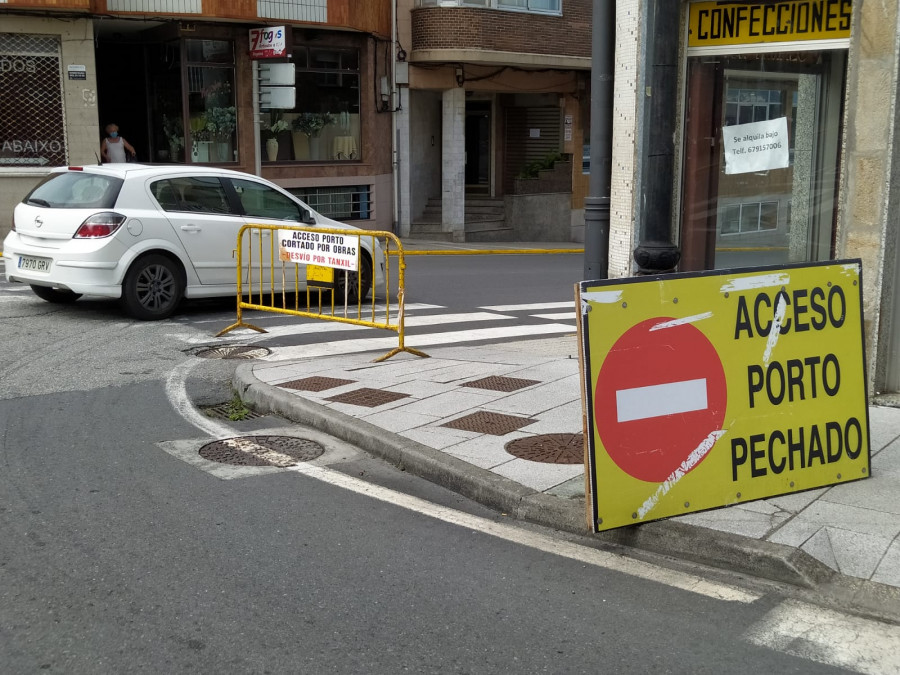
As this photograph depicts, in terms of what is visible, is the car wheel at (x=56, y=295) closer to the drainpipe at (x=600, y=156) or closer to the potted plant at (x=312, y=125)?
the drainpipe at (x=600, y=156)

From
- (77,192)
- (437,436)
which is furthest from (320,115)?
(437,436)

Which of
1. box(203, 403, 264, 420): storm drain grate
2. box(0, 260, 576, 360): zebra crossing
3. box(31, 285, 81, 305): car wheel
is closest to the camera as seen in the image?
box(203, 403, 264, 420): storm drain grate

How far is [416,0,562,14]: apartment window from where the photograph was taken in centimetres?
2480

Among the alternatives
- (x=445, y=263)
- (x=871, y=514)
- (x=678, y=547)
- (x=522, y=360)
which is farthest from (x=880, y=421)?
(x=445, y=263)

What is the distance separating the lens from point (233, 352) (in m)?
9.89

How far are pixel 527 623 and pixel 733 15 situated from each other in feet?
19.5

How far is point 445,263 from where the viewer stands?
19.8 metres

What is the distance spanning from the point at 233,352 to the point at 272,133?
1426cm

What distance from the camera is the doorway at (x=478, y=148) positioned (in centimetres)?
2930

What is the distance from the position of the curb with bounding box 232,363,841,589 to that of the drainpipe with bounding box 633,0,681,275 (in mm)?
1694

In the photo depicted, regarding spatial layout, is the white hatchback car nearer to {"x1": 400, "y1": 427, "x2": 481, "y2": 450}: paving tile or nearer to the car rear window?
the car rear window

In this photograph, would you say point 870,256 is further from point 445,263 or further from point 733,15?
point 445,263

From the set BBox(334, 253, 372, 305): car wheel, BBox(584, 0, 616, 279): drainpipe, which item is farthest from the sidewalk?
BBox(334, 253, 372, 305): car wheel

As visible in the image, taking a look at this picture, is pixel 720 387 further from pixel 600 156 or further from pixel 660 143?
pixel 600 156
